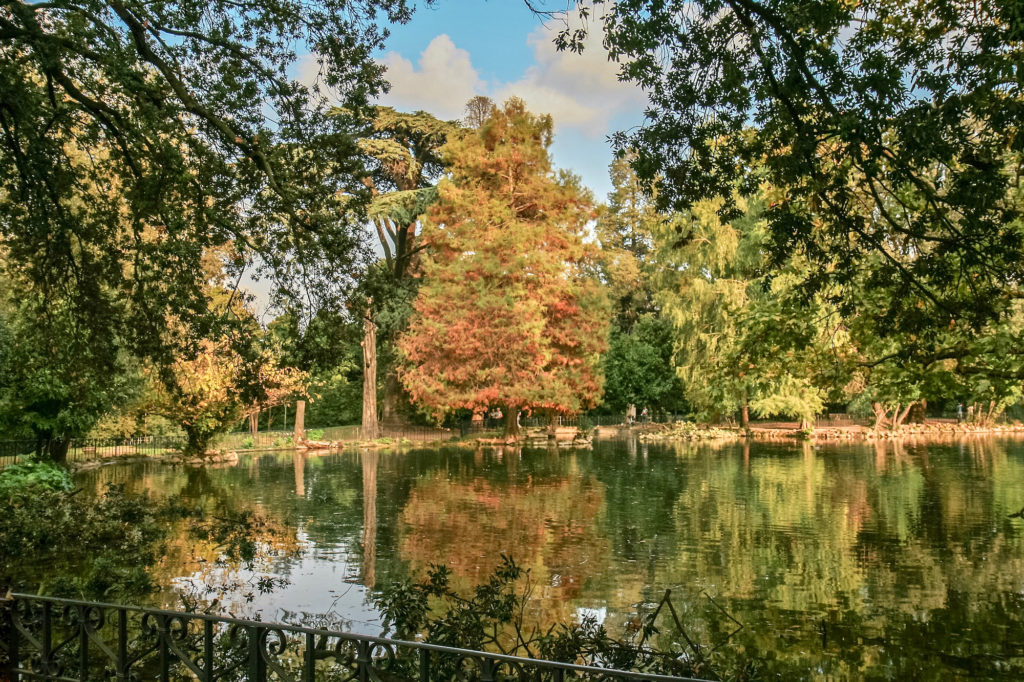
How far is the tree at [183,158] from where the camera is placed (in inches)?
364

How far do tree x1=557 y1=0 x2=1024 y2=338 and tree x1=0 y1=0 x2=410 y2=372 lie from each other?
362cm

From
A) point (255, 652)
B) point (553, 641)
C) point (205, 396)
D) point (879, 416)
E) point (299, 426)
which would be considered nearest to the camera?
point (255, 652)

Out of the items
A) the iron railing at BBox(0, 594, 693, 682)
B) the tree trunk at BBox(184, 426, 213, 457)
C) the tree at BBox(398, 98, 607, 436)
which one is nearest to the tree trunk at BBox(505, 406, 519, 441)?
the tree at BBox(398, 98, 607, 436)

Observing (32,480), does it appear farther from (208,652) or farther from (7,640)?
(208,652)

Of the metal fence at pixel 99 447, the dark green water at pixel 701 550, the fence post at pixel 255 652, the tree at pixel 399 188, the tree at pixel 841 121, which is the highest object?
the tree at pixel 399 188

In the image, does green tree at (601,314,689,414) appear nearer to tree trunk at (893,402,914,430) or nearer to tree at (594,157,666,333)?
tree at (594,157,666,333)

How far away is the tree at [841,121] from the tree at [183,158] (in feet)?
11.9

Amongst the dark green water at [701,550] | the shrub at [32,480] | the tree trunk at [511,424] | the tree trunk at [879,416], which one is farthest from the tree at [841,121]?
the tree trunk at [879,416]

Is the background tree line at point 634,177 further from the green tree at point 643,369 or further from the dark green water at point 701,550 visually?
the green tree at point 643,369

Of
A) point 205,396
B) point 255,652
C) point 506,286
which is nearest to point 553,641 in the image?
point 255,652

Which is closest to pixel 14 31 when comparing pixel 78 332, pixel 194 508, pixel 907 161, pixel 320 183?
pixel 320 183

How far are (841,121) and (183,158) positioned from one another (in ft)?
25.7

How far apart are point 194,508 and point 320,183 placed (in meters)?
8.01

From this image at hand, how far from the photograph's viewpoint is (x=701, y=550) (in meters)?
12.3
